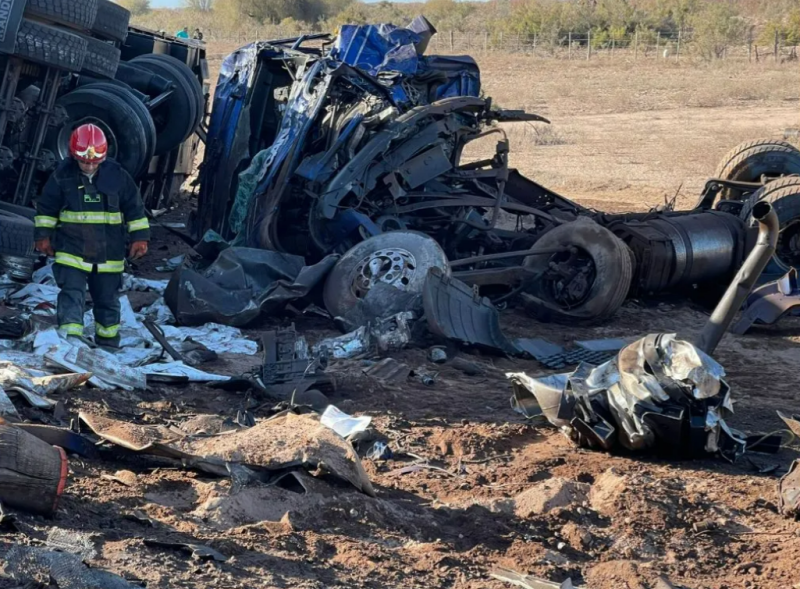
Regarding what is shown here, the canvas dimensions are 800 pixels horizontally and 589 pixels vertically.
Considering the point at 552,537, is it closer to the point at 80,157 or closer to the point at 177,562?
the point at 177,562

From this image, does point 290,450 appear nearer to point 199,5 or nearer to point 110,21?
point 110,21

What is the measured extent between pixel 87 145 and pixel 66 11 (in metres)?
1.87

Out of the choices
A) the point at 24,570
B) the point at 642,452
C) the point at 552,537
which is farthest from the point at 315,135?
the point at 24,570

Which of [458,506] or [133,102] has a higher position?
[133,102]

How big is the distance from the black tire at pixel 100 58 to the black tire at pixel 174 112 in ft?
4.58

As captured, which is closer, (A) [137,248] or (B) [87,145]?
(B) [87,145]

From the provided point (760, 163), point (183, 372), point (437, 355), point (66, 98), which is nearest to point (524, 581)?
point (183, 372)

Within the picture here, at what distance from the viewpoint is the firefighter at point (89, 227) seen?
7270 mm

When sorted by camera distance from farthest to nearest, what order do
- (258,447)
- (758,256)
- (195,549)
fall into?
1. (758,256)
2. (258,447)
3. (195,549)

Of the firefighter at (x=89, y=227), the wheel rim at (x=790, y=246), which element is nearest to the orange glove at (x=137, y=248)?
the firefighter at (x=89, y=227)

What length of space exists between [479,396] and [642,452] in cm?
150

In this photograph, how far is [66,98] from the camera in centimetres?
926

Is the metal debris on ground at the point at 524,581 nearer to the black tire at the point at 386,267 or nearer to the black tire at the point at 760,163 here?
the black tire at the point at 386,267

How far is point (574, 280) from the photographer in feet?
29.2
